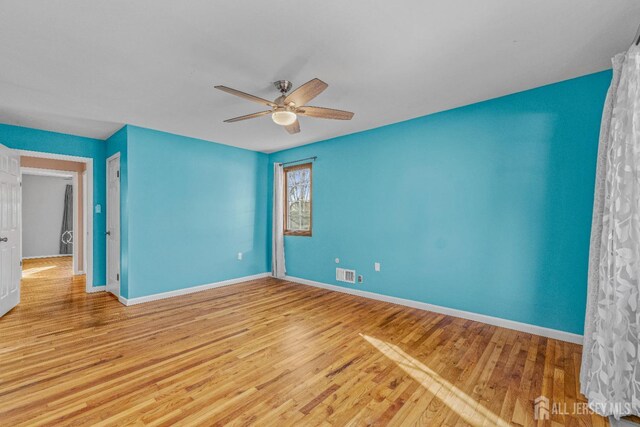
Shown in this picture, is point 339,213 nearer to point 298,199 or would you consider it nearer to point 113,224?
point 298,199

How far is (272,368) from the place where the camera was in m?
2.30

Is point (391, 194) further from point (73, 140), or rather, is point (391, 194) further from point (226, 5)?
point (73, 140)

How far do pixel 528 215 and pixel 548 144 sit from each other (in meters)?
0.75

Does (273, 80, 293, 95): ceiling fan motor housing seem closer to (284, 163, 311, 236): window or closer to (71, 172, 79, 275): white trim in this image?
(284, 163, 311, 236): window

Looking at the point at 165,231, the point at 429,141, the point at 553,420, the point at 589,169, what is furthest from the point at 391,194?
the point at 165,231

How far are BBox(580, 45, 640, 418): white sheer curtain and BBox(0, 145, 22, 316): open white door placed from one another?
5.99m

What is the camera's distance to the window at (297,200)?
17.3 ft

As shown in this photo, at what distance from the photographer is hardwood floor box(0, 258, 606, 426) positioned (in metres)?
1.77

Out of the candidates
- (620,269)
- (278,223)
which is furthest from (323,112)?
(278,223)

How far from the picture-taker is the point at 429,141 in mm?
3686

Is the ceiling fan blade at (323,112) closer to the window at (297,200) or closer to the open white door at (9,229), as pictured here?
the window at (297,200)

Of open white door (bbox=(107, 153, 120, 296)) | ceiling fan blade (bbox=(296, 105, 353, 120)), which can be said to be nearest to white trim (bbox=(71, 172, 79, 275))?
open white door (bbox=(107, 153, 120, 296))

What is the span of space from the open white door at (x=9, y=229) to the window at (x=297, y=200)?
154 inches

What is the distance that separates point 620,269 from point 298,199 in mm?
4393
